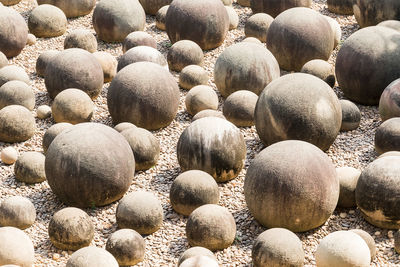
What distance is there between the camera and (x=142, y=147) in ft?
40.2

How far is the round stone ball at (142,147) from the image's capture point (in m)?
12.3

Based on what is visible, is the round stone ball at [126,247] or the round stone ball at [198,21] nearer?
the round stone ball at [126,247]

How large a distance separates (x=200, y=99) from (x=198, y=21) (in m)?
3.01

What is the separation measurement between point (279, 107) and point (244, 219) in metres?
2.07

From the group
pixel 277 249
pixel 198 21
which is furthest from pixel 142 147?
pixel 198 21

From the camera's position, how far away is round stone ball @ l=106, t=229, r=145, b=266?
1004 cm

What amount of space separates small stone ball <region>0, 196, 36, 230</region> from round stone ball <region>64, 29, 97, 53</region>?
5811 mm

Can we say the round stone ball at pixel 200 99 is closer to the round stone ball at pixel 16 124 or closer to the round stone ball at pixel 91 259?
the round stone ball at pixel 16 124

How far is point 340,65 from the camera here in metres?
14.6

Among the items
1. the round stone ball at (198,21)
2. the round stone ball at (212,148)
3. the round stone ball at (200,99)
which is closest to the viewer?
the round stone ball at (212,148)

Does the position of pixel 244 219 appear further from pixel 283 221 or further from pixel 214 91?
pixel 214 91

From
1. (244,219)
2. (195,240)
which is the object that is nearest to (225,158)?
(244,219)

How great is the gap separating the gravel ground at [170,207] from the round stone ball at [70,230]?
13cm

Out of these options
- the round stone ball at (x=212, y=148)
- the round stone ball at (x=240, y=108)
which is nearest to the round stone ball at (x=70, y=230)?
the round stone ball at (x=212, y=148)
